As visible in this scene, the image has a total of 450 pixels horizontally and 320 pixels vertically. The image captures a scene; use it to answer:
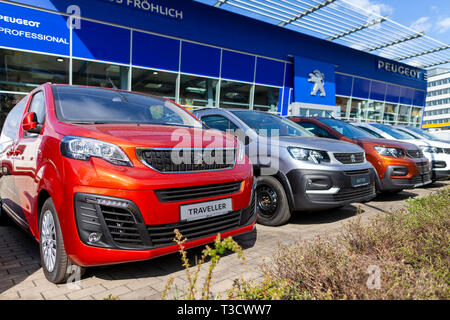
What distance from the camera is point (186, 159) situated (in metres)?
2.54

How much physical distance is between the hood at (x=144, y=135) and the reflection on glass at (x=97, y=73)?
847 centimetres

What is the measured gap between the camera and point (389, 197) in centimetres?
679

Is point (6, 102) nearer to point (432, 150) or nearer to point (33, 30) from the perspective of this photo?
point (33, 30)

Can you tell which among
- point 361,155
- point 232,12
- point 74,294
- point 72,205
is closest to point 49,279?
point 74,294

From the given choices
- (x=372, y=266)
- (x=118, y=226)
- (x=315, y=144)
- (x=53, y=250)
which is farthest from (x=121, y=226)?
(x=315, y=144)

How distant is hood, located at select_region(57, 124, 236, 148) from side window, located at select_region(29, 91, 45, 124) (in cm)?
62

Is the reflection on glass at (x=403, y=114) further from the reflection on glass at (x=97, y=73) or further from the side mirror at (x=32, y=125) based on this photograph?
the side mirror at (x=32, y=125)

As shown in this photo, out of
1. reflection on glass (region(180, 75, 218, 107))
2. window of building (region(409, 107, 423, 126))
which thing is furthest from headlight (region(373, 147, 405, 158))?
window of building (region(409, 107, 423, 126))

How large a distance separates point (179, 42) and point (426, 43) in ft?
54.6

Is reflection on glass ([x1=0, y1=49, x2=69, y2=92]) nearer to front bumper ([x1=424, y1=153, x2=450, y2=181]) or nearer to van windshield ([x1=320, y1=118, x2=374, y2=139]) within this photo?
van windshield ([x1=320, y1=118, x2=374, y2=139])

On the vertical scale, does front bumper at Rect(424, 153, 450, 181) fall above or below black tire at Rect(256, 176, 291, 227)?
above

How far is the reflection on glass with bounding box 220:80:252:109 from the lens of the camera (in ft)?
46.0

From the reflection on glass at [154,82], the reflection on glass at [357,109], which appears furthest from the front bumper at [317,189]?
the reflection on glass at [357,109]

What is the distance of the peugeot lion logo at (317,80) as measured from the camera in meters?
16.7
